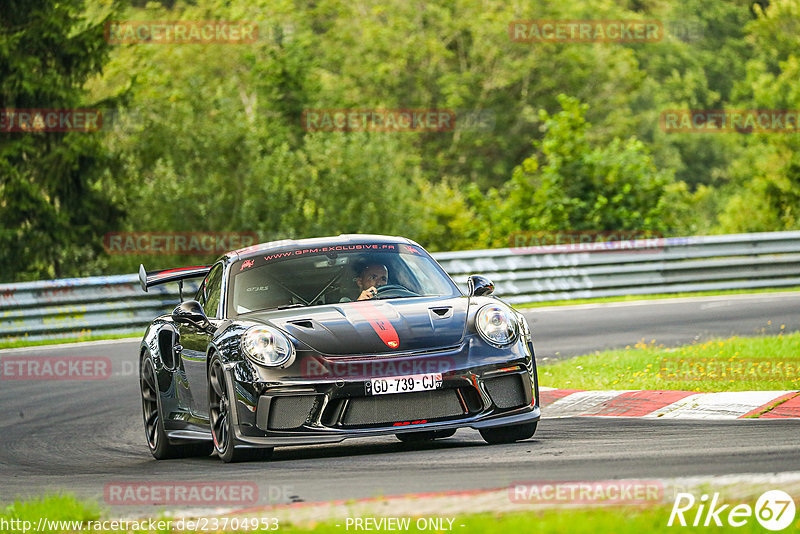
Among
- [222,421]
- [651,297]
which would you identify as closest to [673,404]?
[222,421]

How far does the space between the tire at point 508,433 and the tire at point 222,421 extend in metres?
1.36

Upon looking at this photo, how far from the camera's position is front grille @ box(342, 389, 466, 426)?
23.7 ft

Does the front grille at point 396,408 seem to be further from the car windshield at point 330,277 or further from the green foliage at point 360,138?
the green foliage at point 360,138

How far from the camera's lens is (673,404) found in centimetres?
930

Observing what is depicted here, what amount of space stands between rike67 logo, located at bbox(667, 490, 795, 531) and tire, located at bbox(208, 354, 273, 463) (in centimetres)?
312

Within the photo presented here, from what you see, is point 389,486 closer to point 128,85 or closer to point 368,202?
point 128,85

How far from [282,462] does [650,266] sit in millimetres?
14097

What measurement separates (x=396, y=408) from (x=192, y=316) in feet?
5.88

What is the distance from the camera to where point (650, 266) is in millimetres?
20812

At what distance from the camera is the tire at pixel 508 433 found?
7.92m

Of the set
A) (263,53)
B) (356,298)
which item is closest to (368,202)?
(263,53)

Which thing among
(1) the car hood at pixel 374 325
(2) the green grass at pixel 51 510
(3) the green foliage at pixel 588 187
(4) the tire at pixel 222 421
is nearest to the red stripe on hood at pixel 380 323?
(1) the car hood at pixel 374 325

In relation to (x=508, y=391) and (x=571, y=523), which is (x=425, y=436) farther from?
(x=571, y=523)

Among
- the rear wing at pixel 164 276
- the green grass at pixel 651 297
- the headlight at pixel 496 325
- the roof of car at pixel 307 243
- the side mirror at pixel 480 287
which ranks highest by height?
the roof of car at pixel 307 243
